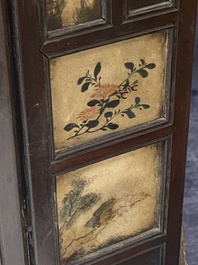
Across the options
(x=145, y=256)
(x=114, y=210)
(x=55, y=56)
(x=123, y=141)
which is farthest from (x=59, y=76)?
(x=145, y=256)

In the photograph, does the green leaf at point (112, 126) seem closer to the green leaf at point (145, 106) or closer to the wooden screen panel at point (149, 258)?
the green leaf at point (145, 106)

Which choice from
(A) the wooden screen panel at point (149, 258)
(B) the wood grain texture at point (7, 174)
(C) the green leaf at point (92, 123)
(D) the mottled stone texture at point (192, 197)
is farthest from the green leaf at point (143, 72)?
(D) the mottled stone texture at point (192, 197)

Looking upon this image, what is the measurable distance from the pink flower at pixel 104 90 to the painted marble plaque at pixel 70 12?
0.39ft

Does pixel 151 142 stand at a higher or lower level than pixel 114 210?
higher

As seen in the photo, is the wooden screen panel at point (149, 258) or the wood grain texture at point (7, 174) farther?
the wooden screen panel at point (149, 258)

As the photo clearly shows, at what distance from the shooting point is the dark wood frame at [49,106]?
94cm

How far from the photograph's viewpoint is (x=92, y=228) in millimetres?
1197

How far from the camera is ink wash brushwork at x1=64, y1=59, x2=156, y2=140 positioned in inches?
41.3

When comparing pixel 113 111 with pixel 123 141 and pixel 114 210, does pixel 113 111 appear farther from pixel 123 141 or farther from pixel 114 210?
pixel 114 210

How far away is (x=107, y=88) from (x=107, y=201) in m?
0.23

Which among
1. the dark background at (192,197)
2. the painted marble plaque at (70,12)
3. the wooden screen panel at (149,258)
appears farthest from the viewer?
the dark background at (192,197)

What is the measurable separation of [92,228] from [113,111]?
24 cm

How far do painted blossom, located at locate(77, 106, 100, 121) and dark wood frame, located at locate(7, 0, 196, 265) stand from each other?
0.18ft

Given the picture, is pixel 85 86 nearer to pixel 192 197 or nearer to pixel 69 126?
pixel 69 126
